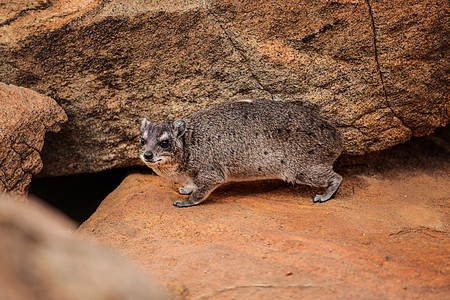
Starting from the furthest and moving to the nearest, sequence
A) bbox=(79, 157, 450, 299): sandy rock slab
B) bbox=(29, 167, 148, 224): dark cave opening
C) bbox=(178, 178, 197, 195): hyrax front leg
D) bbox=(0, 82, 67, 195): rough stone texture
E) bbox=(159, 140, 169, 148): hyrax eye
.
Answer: bbox=(29, 167, 148, 224): dark cave opening, bbox=(178, 178, 197, 195): hyrax front leg, bbox=(159, 140, 169, 148): hyrax eye, bbox=(0, 82, 67, 195): rough stone texture, bbox=(79, 157, 450, 299): sandy rock slab

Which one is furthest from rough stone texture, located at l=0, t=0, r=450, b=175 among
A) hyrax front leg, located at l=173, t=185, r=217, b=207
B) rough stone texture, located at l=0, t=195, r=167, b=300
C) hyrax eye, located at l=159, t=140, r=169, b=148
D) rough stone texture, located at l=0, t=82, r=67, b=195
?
rough stone texture, located at l=0, t=195, r=167, b=300

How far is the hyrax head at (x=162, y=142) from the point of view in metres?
5.62

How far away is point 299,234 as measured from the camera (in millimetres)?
4703

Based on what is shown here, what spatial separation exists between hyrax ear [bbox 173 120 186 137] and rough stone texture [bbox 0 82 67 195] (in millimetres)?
1723

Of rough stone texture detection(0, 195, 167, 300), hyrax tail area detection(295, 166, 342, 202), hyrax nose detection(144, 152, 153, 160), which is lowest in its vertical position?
hyrax tail area detection(295, 166, 342, 202)

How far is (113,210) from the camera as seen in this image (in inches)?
227

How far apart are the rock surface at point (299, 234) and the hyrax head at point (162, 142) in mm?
643

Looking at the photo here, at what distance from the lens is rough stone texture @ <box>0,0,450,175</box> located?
5.88 m

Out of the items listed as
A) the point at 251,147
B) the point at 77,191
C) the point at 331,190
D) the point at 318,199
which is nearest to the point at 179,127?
the point at 251,147

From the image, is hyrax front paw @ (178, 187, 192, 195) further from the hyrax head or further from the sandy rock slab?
the hyrax head

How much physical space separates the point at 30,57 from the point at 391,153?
5920mm

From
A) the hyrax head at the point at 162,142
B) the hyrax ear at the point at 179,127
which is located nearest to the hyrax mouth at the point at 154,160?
the hyrax head at the point at 162,142

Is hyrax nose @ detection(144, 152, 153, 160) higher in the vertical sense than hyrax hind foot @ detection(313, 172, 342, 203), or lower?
higher

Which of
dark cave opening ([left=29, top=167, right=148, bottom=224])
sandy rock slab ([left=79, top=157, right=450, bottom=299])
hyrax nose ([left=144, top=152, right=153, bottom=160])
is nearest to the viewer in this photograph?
sandy rock slab ([left=79, top=157, right=450, bottom=299])
